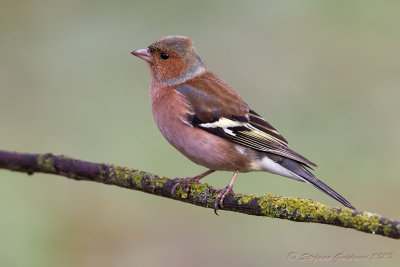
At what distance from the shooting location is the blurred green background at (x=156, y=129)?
223 inches

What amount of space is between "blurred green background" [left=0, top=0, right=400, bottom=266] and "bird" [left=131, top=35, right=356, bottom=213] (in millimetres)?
1280

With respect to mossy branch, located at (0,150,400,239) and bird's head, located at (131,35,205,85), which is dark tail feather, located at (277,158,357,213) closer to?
mossy branch, located at (0,150,400,239)

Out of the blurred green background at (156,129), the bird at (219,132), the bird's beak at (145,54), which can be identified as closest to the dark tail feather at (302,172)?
the bird at (219,132)

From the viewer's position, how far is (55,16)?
841 centimetres

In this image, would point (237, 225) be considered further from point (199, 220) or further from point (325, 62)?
point (325, 62)

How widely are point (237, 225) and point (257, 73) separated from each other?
2526 millimetres

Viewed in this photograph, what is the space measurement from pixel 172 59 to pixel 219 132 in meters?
1.07

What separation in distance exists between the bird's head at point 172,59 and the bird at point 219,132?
0.09 metres

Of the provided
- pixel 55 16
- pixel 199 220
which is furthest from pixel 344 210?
pixel 55 16

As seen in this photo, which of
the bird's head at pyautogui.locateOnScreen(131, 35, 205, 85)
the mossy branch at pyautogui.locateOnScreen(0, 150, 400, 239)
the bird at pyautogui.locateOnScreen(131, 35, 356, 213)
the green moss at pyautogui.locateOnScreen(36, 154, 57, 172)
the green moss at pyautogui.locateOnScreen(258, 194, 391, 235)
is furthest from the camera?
the bird's head at pyautogui.locateOnScreen(131, 35, 205, 85)

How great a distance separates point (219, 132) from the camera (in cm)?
455

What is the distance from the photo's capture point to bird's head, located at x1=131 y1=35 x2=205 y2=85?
5.17 m

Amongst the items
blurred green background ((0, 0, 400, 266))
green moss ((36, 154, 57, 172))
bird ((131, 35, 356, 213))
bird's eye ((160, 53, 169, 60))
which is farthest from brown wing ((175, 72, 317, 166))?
blurred green background ((0, 0, 400, 266))

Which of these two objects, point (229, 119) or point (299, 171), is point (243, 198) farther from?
point (229, 119)
